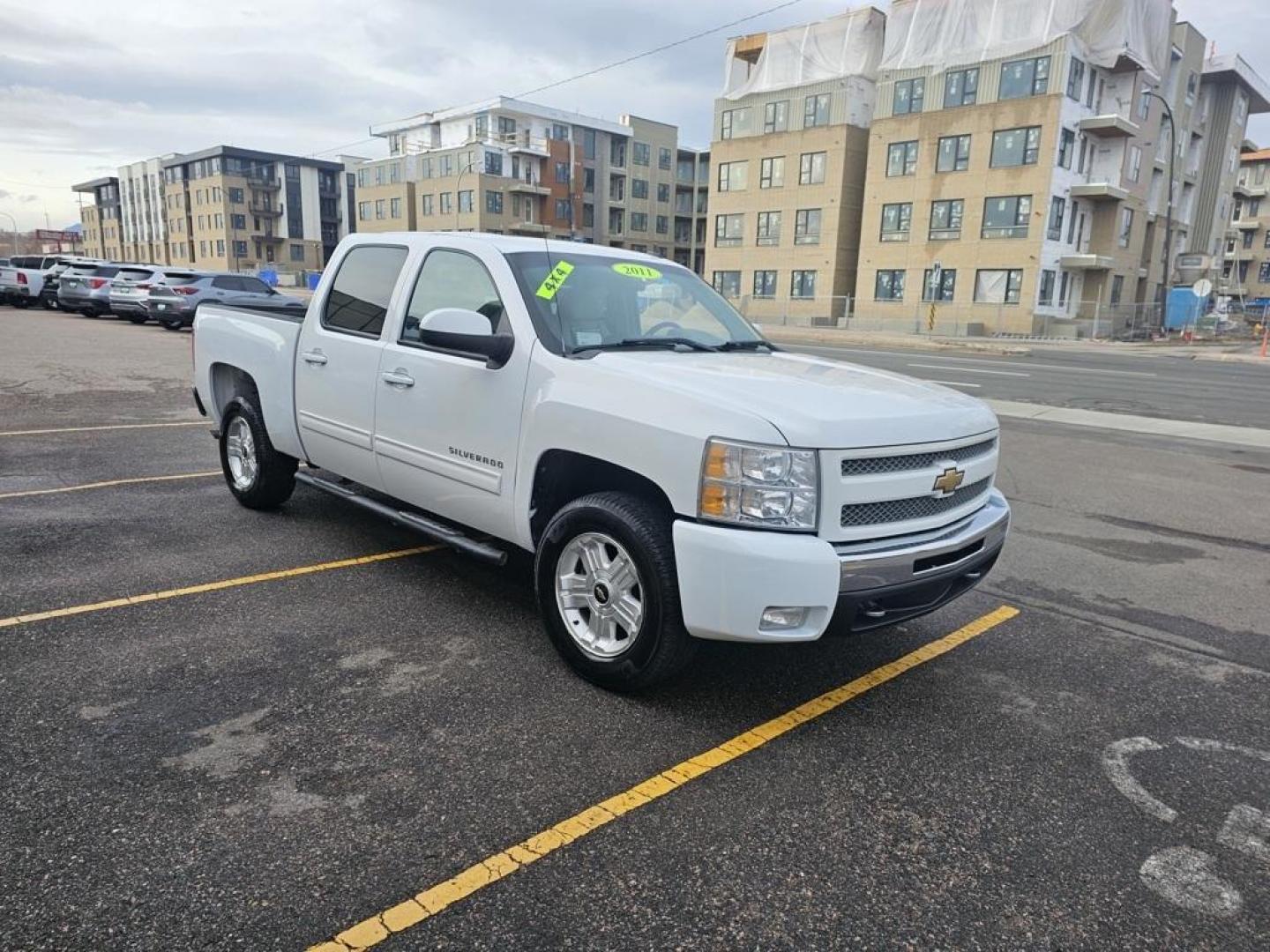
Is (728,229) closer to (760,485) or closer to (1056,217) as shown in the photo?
(1056,217)

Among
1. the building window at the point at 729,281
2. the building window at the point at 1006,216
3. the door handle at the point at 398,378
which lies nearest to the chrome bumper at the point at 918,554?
the door handle at the point at 398,378

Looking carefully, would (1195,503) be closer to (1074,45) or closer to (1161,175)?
(1074,45)

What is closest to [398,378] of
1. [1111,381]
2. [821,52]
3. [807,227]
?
[1111,381]

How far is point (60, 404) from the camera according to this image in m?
11.5

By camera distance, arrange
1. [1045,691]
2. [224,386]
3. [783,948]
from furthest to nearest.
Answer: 1. [224,386]
2. [1045,691]
3. [783,948]


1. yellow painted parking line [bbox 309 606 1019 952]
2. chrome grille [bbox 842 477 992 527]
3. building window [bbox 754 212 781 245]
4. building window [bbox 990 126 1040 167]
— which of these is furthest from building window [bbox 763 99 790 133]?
yellow painted parking line [bbox 309 606 1019 952]

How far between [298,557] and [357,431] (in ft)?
3.07

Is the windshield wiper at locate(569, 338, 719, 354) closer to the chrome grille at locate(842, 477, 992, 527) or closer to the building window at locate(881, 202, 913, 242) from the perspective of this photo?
the chrome grille at locate(842, 477, 992, 527)

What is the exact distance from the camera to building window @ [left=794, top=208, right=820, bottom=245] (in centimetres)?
5081

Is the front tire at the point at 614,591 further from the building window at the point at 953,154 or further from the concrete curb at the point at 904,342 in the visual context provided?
the building window at the point at 953,154

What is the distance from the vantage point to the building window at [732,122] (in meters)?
54.1

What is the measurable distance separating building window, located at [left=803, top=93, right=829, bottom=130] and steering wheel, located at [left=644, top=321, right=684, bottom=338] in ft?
163

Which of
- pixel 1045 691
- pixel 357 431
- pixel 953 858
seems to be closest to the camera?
pixel 953 858

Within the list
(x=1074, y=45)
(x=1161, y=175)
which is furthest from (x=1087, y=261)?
(x=1161, y=175)
